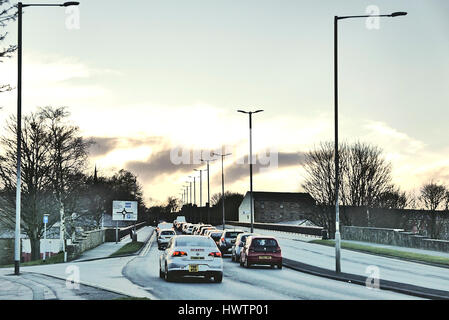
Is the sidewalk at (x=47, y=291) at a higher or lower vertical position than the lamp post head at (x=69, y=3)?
lower

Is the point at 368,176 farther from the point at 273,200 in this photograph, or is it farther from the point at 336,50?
the point at 273,200

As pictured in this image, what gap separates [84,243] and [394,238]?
22.9 meters

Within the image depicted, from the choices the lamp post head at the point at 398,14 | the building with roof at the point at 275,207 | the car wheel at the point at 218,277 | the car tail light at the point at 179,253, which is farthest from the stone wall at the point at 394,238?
the building with roof at the point at 275,207

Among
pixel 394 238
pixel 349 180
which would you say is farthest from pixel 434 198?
pixel 394 238

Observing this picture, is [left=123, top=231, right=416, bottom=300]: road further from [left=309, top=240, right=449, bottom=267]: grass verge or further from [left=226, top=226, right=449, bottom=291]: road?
[left=309, top=240, right=449, bottom=267]: grass verge

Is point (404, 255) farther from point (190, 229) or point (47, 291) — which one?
point (190, 229)

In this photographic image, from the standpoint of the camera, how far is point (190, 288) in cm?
2070

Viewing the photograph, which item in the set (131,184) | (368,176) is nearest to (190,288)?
(368,176)

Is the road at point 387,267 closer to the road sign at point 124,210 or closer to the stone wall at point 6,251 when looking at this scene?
the road sign at point 124,210

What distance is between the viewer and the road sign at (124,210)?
70000mm

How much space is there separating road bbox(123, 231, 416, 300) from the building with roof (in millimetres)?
140076

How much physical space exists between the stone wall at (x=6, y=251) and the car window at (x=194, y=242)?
5201 centimetres
